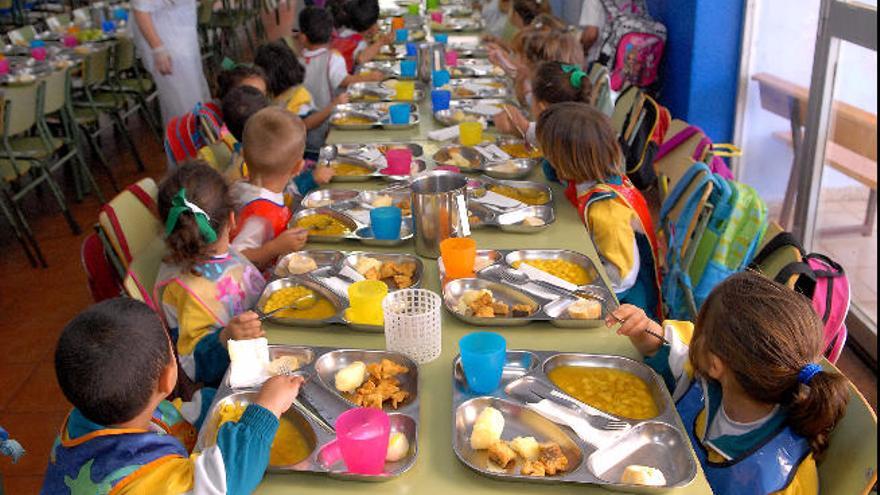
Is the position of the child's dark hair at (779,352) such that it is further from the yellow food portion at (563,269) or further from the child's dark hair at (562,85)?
the child's dark hair at (562,85)

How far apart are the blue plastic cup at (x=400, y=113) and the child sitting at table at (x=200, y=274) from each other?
1.27 m

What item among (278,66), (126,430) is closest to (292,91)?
(278,66)

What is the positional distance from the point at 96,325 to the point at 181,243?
55 cm

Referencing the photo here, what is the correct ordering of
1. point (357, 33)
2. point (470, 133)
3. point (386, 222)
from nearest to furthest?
point (386, 222)
point (470, 133)
point (357, 33)

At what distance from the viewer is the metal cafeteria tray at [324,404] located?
125 cm

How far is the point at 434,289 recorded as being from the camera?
184cm

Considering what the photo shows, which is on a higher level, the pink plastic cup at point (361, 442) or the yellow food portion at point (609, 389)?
the pink plastic cup at point (361, 442)

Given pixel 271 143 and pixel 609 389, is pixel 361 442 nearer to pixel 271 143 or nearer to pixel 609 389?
pixel 609 389

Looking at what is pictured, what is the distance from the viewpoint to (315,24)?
384cm

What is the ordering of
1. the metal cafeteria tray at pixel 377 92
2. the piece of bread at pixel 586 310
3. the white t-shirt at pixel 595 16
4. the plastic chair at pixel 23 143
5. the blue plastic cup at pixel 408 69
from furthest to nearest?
the white t-shirt at pixel 595 16
the blue plastic cup at pixel 408 69
the plastic chair at pixel 23 143
the metal cafeteria tray at pixel 377 92
the piece of bread at pixel 586 310

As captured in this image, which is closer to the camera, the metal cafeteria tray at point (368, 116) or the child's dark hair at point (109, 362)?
the child's dark hair at point (109, 362)

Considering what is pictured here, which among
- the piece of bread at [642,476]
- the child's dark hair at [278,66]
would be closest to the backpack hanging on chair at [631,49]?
the child's dark hair at [278,66]

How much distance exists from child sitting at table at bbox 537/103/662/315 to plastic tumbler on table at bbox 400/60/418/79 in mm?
1726

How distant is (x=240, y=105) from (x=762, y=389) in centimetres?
228
